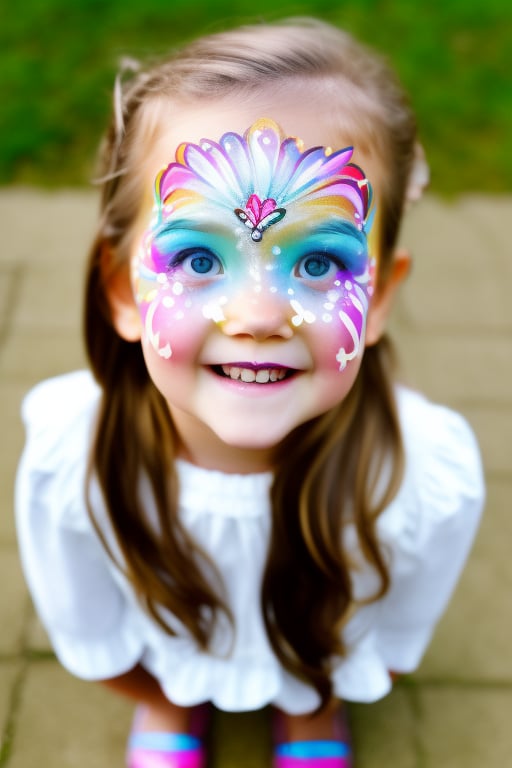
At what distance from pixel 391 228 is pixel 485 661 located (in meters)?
0.96

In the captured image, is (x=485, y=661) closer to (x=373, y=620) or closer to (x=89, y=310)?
(x=373, y=620)

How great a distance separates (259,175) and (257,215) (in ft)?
0.16

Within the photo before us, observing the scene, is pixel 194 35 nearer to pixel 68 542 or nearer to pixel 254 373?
pixel 68 542

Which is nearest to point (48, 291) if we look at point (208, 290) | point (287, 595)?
point (287, 595)

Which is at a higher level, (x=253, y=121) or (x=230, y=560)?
(x=253, y=121)

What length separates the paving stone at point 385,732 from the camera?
1.69 meters

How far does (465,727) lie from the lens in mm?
1748

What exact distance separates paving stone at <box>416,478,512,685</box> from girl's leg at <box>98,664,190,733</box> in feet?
1.60

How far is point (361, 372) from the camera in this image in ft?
4.82

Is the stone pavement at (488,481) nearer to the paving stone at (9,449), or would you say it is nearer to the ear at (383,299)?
the paving stone at (9,449)

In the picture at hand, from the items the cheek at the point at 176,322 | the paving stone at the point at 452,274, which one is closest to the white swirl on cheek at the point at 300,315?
the cheek at the point at 176,322

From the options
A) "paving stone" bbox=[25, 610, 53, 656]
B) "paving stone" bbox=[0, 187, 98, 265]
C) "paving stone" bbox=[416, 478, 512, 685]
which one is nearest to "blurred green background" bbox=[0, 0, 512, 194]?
"paving stone" bbox=[0, 187, 98, 265]

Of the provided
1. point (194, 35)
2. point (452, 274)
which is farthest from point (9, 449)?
point (194, 35)

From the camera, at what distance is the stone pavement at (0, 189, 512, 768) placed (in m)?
1.71
